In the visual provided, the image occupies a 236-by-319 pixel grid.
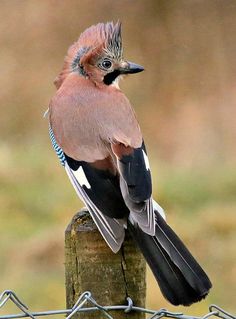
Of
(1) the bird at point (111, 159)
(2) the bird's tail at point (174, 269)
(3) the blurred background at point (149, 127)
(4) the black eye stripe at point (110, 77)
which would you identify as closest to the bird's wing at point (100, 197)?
(1) the bird at point (111, 159)

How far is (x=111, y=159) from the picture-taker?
550 centimetres

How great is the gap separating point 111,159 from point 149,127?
7.29m

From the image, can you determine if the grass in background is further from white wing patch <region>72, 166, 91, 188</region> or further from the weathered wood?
the weathered wood

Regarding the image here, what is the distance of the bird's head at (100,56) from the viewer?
607 cm

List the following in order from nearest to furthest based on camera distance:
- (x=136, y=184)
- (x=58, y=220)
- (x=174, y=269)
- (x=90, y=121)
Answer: (x=174, y=269) < (x=136, y=184) < (x=90, y=121) < (x=58, y=220)

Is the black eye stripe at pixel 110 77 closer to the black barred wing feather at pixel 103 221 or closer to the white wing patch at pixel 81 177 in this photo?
the black barred wing feather at pixel 103 221

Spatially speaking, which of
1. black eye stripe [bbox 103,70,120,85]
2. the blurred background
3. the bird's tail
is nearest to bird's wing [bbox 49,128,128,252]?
the bird's tail

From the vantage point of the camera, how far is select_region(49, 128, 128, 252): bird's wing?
496cm

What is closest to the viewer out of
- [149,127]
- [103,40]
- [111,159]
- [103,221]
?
[103,221]

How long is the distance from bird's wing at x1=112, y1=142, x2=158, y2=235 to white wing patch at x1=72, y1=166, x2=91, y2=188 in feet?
0.50

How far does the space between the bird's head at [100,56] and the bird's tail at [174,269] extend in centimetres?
139

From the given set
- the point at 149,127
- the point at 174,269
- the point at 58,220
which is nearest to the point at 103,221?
the point at 174,269

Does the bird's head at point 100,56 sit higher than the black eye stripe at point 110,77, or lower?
higher

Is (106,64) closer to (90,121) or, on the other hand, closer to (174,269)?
(90,121)
